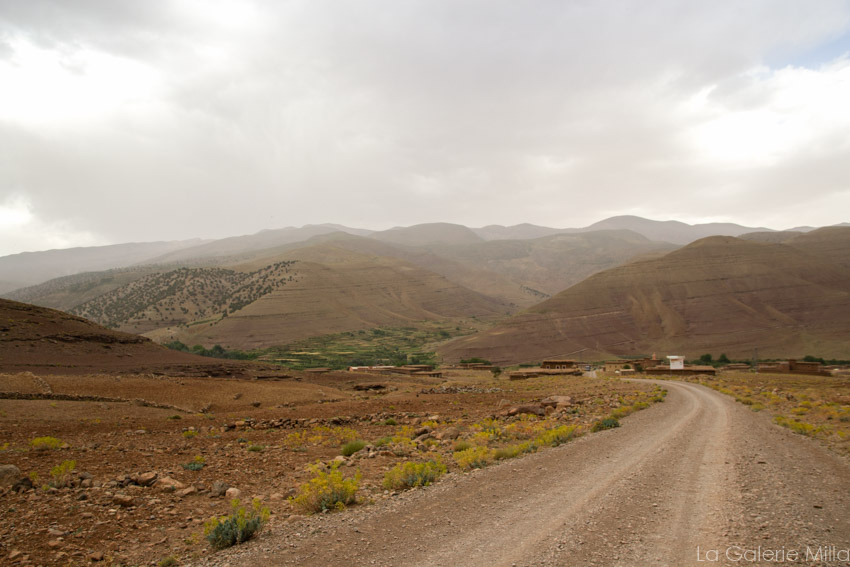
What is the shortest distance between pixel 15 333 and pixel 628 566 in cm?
5314

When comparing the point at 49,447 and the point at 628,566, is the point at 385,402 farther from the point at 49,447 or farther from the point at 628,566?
the point at 628,566

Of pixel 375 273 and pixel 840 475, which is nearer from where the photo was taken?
pixel 840 475

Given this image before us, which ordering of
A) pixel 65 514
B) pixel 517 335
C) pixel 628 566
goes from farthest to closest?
pixel 517 335 < pixel 65 514 < pixel 628 566

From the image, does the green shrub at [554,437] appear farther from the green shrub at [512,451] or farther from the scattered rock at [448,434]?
the scattered rock at [448,434]

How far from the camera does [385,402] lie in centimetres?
2856

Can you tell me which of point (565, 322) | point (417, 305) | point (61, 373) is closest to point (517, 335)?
point (565, 322)

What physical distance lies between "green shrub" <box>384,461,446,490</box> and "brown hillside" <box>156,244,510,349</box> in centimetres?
9899

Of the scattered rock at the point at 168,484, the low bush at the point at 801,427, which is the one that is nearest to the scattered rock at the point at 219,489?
the scattered rock at the point at 168,484

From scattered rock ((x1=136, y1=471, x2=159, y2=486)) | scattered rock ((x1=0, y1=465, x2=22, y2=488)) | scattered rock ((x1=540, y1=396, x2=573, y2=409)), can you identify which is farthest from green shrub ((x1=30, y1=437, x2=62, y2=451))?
scattered rock ((x1=540, y1=396, x2=573, y2=409))

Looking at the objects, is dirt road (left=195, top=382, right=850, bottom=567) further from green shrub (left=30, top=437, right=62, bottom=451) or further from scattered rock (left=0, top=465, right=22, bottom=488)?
green shrub (left=30, top=437, right=62, bottom=451)

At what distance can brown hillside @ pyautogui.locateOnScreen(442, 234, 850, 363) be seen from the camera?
8950 centimetres

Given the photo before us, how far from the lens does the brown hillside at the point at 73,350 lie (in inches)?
1519

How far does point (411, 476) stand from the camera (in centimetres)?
979

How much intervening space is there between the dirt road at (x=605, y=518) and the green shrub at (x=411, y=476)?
428 millimetres
